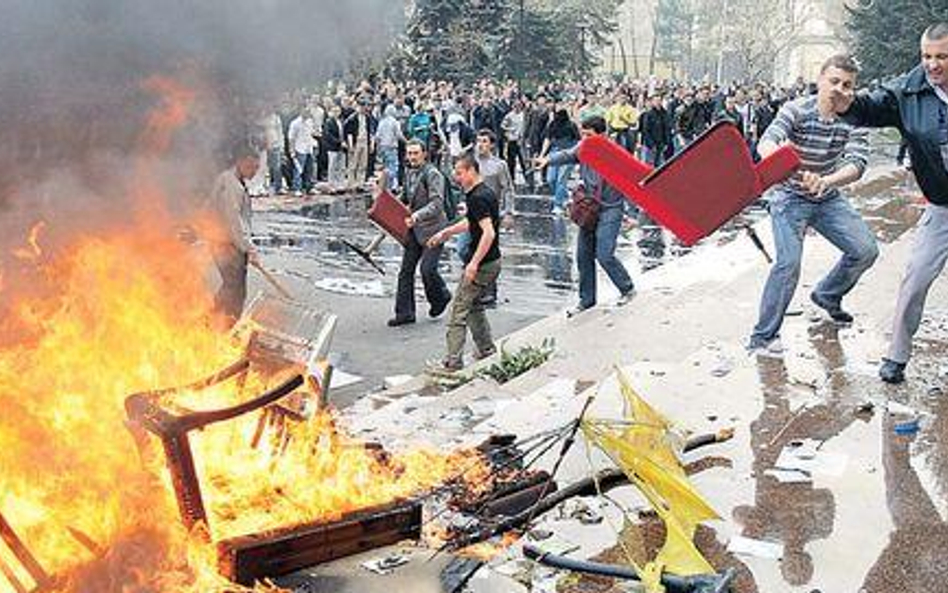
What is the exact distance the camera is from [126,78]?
356 cm

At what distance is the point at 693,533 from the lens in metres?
4.00

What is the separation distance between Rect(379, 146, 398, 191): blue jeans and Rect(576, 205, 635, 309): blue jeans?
9.66m

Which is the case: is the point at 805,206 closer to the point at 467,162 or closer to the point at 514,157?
the point at 467,162

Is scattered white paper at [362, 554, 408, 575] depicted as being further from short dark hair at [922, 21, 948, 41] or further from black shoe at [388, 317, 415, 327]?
→ black shoe at [388, 317, 415, 327]

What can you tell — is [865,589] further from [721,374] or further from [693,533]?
[721,374]

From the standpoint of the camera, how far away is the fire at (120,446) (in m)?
3.56

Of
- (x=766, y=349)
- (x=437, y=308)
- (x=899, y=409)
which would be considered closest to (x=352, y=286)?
(x=437, y=308)

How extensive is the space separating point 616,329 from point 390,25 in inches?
173

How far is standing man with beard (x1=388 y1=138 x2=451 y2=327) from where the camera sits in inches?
379

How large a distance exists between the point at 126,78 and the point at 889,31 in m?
34.0

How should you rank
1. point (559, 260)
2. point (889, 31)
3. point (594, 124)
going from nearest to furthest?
point (594, 124) < point (559, 260) < point (889, 31)

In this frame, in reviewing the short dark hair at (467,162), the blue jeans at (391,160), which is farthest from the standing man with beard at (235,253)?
the blue jeans at (391,160)

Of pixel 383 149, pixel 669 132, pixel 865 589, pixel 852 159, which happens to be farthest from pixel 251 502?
pixel 669 132

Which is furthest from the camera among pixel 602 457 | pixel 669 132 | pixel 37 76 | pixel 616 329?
pixel 669 132
